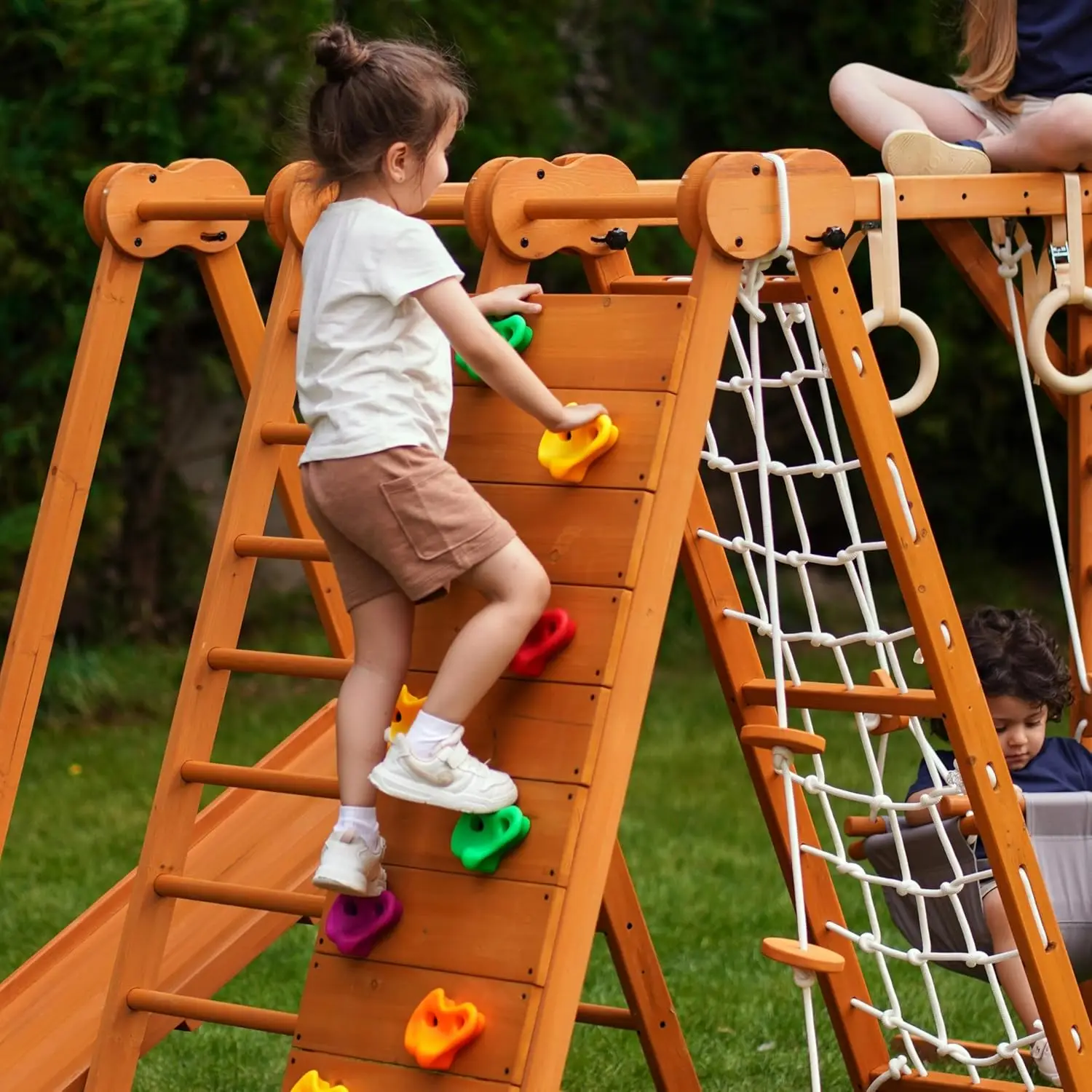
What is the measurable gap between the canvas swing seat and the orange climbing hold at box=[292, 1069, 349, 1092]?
1001mm

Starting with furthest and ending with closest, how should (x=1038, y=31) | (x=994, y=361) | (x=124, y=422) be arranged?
(x=994, y=361) → (x=124, y=422) → (x=1038, y=31)

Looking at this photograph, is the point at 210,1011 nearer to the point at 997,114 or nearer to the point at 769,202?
the point at 769,202

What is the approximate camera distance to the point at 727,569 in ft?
11.5

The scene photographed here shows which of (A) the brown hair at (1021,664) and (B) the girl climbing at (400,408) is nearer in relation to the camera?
(B) the girl climbing at (400,408)

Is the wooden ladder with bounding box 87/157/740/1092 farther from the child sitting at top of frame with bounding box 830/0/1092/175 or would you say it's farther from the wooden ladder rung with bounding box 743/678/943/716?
the child sitting at top of frame with bounding box 830/0/1092/175

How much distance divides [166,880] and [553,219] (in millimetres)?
1233

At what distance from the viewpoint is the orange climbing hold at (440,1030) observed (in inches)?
102

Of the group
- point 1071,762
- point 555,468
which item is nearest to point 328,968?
point 555,468

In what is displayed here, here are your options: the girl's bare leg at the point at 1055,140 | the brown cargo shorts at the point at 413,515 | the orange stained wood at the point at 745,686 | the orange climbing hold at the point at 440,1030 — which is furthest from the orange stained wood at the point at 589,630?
the girl's bare leg at the point at 1055,140

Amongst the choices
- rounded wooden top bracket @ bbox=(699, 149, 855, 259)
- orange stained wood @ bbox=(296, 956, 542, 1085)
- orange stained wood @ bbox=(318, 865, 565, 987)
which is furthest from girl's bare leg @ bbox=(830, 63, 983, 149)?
orange stained wood @ bbox=(296, 956, 542, 1085)

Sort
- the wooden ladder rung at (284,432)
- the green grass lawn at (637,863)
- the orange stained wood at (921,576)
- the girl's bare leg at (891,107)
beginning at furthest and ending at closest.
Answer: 1. the green grass lawn at (637,863)
2. the girl's bare leg at (891,107)
3. the wooden ladder rung at (284,432)
4. the orange stained wood at (921,576)

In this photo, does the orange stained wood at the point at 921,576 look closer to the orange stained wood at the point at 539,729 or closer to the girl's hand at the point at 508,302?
the girl's hand at the point at 508,302

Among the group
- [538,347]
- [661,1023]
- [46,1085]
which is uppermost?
[538,347]

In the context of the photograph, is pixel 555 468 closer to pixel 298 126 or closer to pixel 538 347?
pixel 538 347
